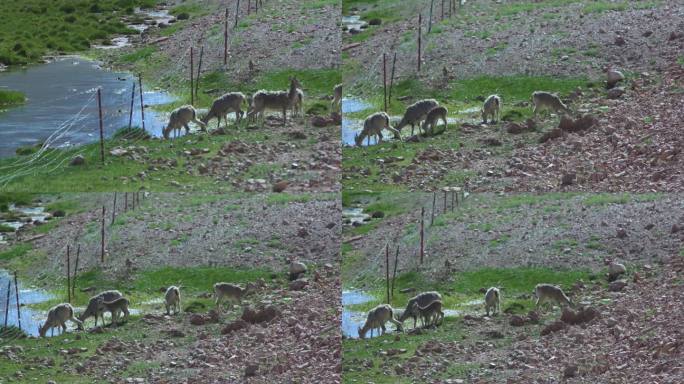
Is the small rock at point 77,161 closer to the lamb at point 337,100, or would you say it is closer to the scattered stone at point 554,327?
the lamb at point 337,100

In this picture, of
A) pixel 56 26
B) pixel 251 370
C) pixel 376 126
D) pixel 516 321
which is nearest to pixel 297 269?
pixel 251 370

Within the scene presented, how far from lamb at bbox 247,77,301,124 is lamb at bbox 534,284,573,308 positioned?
2.50 meters

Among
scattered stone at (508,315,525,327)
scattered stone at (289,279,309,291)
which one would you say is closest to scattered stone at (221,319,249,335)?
scattered stone at (289,279,309,291)

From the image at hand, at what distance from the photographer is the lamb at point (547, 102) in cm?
1432

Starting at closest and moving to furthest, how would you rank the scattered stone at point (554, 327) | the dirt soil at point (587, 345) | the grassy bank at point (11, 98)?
the dirt soil at point (587, 345), the scattered stone at point (554, 327), the grassy bank at point (11, 98)

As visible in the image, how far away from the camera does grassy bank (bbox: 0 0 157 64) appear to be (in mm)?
15594

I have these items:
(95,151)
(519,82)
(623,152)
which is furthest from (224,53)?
(623,152)

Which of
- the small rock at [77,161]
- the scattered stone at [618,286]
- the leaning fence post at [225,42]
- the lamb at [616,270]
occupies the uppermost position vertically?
the leaning fence post at [225,42]

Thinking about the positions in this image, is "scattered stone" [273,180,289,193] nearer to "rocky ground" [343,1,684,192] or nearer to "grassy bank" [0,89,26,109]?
"rocky ground" [343,1,684,192]

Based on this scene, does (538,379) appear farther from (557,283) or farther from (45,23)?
(45,23)

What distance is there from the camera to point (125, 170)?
47.2ft

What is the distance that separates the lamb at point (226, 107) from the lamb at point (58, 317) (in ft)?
6.01

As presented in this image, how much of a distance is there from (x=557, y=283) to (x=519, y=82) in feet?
5.69

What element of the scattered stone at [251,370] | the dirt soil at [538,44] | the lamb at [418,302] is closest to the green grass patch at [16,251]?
the scattered stone at [251,370]
